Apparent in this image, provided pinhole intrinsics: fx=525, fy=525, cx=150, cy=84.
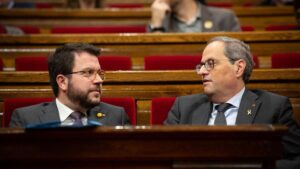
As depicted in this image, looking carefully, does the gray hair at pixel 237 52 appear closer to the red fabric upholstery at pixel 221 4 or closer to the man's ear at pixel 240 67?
the man's ear at pixel 240 67

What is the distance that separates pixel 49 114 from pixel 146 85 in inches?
13.0

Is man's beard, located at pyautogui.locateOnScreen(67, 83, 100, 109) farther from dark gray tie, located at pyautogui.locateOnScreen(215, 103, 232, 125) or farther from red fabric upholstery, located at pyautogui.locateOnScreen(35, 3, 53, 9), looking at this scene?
red fabric upholstery, located at pyautogui.locateOnScreen(35, 3, 53, 9)

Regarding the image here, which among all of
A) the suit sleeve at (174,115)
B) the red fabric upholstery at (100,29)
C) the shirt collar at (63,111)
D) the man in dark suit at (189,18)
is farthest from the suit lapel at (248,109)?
the red fabric upholstery at (100,29)

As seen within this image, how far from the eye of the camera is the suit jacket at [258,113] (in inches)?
44.1

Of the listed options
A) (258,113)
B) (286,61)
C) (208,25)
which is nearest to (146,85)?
(258,113)

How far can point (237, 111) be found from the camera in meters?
1.23

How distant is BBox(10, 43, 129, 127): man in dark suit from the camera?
1187 millimetres

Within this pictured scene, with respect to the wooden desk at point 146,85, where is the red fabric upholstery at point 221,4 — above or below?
above

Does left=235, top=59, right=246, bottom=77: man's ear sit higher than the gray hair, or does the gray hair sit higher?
the gray hair

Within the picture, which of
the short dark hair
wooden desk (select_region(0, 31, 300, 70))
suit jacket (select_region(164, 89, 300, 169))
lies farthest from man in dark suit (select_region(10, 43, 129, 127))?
wooden desk (select_region(0, 31, 300, 70))

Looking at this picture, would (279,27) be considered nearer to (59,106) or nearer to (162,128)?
(59,106)

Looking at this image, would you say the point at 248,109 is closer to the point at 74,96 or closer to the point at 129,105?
the point at 129,105

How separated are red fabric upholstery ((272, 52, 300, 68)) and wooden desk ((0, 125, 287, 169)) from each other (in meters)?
0.87

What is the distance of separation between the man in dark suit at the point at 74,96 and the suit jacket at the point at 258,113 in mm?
138
